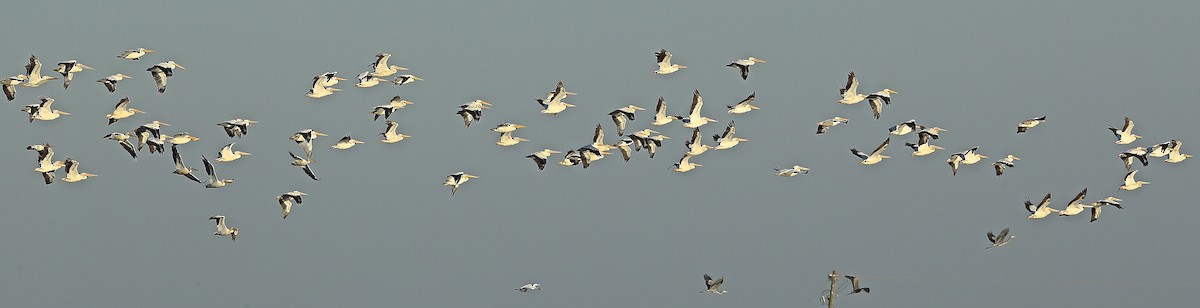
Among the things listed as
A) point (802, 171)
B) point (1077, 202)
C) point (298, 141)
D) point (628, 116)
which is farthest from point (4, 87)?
point (1077, 202)

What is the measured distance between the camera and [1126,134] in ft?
237

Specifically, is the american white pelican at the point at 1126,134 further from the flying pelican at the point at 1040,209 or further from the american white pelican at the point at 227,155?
the american white pelican at the point at 227,155

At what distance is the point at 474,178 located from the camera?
233 ft

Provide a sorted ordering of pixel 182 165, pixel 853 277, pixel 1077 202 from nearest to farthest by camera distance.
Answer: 1. pixel 182 165
2. pixel 1077 202
3. pixel 853 277

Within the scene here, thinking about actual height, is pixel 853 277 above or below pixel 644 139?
below

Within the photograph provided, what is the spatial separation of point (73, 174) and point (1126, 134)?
3300cm

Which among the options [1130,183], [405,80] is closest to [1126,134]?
[1130,183]

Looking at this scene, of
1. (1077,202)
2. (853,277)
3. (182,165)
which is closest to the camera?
(182,165)

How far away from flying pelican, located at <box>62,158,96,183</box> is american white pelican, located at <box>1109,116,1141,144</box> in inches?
1265

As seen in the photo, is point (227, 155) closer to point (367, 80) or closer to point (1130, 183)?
point (367, 80)

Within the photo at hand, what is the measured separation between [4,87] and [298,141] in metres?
8.63

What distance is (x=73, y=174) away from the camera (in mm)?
72062

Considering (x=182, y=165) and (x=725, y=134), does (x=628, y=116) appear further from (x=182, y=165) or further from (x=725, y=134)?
(x=182, y=165)

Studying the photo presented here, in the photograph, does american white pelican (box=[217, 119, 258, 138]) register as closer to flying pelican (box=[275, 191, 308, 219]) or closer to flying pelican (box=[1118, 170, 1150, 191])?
flying pelican (box=[275, 191, 308, 219])
